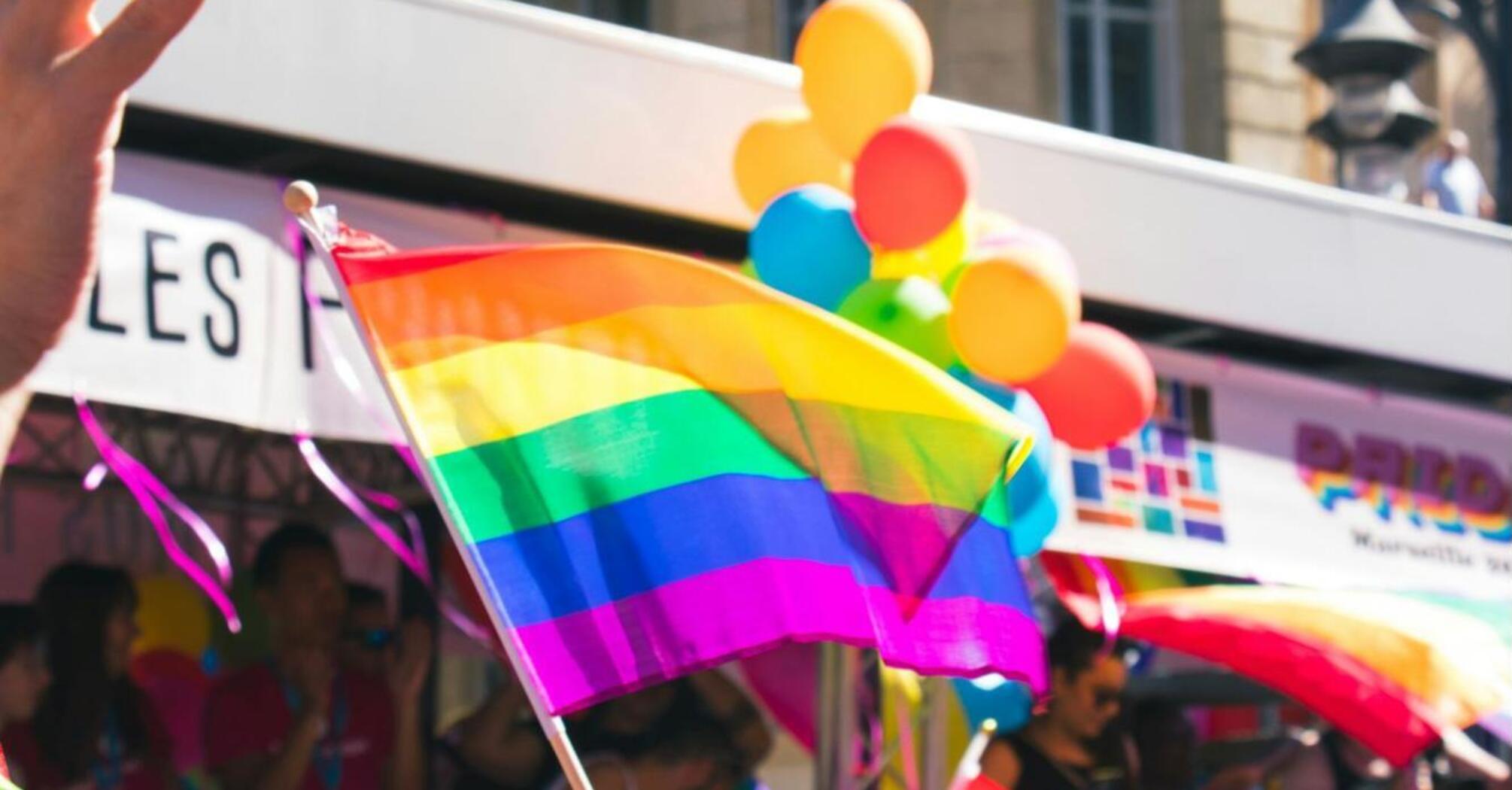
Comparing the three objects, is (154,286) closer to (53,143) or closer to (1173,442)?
(53,143)

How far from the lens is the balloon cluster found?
5.02m

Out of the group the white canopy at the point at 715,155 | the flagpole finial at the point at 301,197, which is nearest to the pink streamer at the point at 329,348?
the white canopy at the point at 715,155

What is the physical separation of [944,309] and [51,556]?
289cm

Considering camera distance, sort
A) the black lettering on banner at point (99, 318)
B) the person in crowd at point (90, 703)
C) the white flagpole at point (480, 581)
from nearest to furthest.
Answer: the white flagpole at point (480, 581) → the black lettering on banner at point (99, 318) → the person in crowd at point (90, 703)

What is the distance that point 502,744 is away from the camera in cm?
566

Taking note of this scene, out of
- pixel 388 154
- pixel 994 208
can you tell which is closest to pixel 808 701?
pixel 994 208

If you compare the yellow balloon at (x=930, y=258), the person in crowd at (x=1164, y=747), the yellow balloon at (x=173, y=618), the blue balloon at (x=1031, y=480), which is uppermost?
the yellow balloon at (x=930, y=258)

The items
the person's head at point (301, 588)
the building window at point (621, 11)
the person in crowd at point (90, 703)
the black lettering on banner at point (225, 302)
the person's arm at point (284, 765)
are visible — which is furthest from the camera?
the building window at point (621, 11)

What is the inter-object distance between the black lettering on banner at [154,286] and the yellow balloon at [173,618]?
2118 millimetres

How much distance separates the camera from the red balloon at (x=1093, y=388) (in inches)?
210

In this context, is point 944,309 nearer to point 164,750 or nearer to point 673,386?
point 673,386

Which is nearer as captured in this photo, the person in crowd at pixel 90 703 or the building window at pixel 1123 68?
the person in crowd at pixel 90 703

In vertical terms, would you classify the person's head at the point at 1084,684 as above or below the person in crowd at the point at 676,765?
below

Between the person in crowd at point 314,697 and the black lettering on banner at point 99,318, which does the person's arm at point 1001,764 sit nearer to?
the person in crowd at point 314,697
